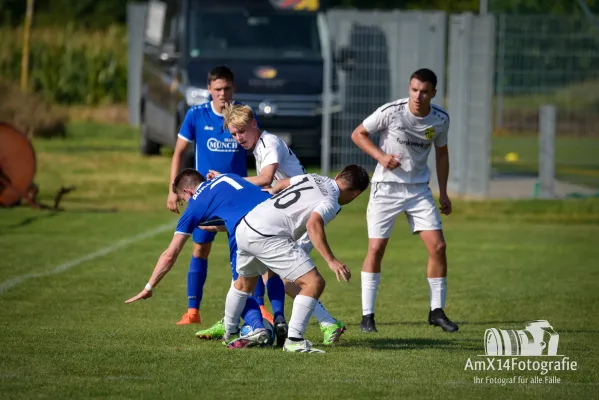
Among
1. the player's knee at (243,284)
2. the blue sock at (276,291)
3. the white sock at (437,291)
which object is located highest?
the player's knee at (243,284)

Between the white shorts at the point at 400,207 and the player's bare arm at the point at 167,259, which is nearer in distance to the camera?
the player's bare arm at the point at 167,259

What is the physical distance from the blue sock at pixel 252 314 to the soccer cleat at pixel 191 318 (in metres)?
1.21

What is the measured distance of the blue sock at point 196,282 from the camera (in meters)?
10.5

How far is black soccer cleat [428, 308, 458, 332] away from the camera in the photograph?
33.8 feet

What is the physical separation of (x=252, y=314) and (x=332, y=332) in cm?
57

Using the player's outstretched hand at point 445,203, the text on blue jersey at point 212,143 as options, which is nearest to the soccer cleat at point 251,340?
the text on blue jersey at point 212,143

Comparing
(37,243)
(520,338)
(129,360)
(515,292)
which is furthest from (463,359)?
(37,243)

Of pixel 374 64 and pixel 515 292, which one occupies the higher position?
pixel 374 64

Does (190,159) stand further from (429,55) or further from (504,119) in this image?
(504,119)

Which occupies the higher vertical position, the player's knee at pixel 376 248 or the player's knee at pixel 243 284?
the player's knee at pixel 376 248

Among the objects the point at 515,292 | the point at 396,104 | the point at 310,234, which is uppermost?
the point at 396,104

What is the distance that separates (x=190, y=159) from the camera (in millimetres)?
23125

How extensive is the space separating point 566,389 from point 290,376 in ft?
5.33

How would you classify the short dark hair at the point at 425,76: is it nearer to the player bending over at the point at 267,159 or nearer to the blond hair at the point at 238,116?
the player bending over at the point at 267,159
